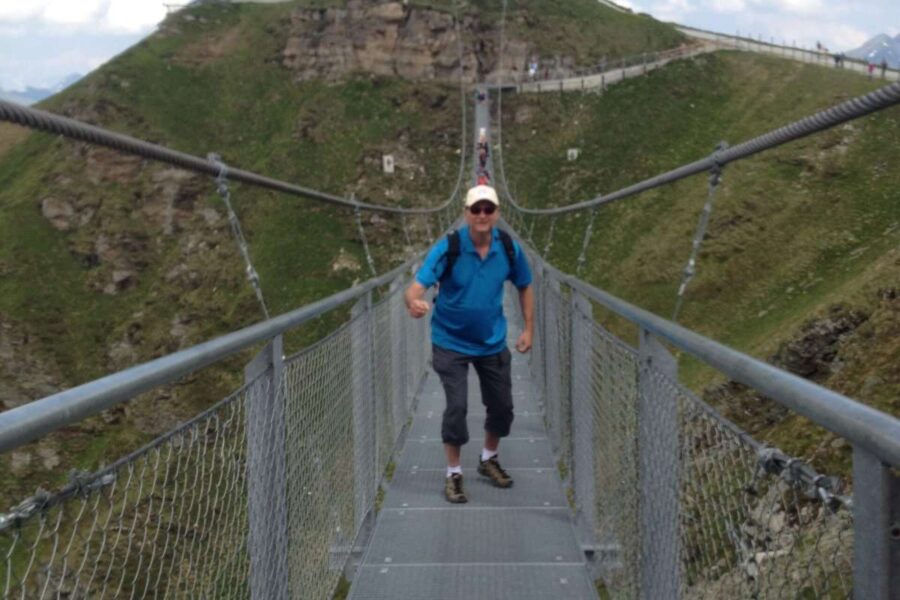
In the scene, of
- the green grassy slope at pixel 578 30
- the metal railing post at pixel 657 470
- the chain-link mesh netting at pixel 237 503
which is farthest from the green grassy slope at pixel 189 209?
the metal railing post at pixel 657 470

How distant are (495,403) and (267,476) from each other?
2376mm

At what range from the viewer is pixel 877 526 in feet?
3.55


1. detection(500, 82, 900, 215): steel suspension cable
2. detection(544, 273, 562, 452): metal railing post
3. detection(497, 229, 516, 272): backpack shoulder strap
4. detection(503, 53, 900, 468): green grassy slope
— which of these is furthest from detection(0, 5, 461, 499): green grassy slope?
detection(500, 82, 900, 215): steel suspension cable

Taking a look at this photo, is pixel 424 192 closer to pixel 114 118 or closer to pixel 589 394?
pixel 114 118

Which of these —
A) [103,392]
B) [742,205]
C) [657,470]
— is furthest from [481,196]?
[742,205]

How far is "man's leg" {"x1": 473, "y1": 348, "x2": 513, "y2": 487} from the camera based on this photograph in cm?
463

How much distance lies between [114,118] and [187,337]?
1345cm

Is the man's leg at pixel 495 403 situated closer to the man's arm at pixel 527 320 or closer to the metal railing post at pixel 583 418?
the man's arm at pixel 527 320

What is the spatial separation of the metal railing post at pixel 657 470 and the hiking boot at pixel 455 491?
6.58 feet

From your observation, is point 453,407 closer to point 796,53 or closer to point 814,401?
point 814,401

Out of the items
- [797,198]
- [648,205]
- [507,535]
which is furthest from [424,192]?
[507,535]

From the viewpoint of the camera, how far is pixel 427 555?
4059 mm

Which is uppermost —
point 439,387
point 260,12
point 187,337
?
point 260,12

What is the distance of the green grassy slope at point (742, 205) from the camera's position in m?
12.1
